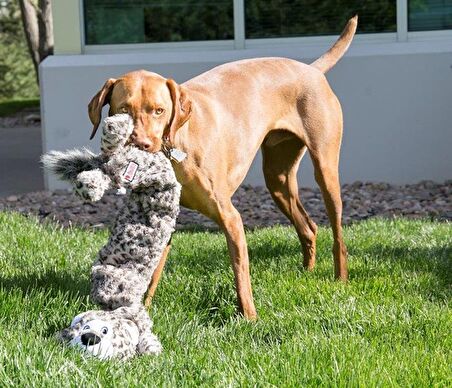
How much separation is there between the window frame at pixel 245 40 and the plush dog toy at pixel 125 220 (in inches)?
229

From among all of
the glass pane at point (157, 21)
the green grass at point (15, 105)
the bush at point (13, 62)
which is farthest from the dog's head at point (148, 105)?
the bush at point (13, 62)

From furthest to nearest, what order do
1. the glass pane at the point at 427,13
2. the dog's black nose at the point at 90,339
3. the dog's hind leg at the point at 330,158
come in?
1. the glass pane at the point at 427,13
2. the dog's hind leg at the point at 330,158
3. the dog's black nose at the point at 90,339

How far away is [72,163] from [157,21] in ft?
19.9

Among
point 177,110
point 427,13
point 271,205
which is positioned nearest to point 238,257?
point 177,110

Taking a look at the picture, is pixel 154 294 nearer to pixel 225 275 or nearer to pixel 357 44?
pixel 225 275

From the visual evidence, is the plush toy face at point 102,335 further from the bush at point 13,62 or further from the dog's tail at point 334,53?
the bush at point 13,62

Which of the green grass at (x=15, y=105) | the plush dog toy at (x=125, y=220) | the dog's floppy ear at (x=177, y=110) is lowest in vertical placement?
the green grass at (x=15, y=105)

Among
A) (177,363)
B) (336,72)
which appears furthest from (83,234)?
(336,72)

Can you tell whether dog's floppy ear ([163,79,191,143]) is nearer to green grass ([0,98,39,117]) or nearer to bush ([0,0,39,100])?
green grass ([0,98,39,117])

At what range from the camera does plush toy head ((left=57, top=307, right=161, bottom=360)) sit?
346cm

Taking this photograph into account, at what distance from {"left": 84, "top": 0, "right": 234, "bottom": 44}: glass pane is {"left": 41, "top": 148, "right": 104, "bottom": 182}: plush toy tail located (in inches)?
234

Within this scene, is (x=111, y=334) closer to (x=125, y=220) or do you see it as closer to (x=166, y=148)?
(x=125, y=220)

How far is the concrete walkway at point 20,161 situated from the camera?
10302mm

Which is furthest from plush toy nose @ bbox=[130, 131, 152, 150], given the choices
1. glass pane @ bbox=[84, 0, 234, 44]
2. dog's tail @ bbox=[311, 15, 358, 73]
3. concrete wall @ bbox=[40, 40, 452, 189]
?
glass pane @ bbox=[84, 0, 234, 44]
